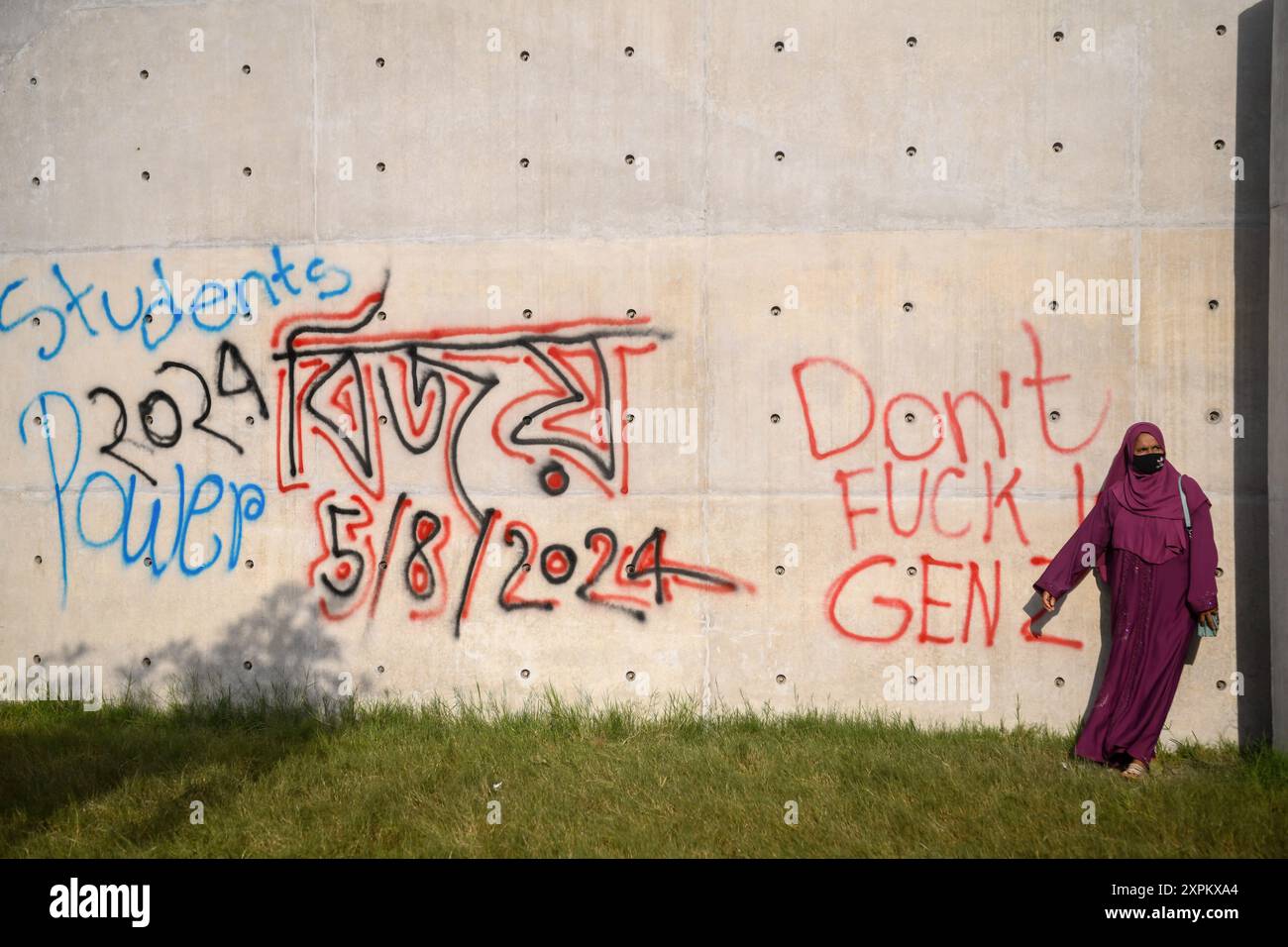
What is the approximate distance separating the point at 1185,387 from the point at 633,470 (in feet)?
10.1

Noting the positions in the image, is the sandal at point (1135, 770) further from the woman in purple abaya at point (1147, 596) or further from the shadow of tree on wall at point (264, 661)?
the shadow of tree on wall at point (264, 661)

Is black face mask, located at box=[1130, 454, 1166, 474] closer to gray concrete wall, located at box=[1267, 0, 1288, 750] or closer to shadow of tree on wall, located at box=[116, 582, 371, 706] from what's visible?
gray concrete wall, located at box=[1267, 0, 1288, 750]

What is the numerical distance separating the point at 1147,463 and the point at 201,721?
550cm

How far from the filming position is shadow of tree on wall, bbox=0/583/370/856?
4.84m

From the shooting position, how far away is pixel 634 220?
18.7ft

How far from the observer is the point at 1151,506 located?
16.7 ft

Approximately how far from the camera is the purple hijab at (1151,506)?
16.6ft

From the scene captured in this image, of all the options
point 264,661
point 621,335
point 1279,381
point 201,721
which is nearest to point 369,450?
point 264,661

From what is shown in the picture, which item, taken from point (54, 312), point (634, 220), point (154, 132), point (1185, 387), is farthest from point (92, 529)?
point (1185, 387)

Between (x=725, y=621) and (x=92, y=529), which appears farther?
(x=92, y=529)

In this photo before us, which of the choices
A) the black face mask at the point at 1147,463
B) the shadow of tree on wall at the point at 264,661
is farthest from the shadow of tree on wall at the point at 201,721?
the black face mask at the point at 1147,463

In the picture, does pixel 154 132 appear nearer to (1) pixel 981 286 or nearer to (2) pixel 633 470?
(2) pixel 633 470

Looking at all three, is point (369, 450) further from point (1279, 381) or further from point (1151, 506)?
point (1279, 381)

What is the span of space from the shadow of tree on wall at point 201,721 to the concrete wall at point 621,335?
0.05m
